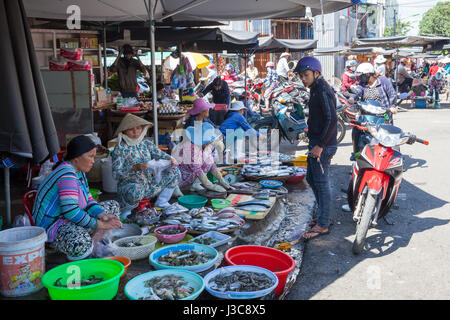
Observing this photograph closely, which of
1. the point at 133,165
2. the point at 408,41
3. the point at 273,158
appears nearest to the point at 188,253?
the point at 133,165

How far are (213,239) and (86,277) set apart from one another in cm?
143

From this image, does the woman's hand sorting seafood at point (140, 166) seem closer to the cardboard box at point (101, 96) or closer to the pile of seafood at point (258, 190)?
the pile of seafood at point (258, 190)

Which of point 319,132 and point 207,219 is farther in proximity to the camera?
point 319,132

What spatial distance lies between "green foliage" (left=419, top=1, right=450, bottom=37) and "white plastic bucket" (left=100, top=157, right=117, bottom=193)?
57.6 metres

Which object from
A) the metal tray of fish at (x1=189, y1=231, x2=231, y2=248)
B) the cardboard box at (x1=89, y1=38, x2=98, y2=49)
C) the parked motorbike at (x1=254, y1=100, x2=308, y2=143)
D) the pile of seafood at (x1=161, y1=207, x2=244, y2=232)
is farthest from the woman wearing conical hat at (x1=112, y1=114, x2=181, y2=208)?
the cardboard box at (x1=89, y1=38, x2=98, y2=49)

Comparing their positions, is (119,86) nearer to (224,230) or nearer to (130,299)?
(224,230)

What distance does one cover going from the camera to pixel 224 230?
4461mm

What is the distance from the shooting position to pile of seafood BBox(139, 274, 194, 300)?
2982 mm

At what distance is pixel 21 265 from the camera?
10.1ft

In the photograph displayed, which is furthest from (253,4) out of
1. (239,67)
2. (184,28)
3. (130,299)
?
(239,67)

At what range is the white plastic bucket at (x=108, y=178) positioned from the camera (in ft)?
20.0

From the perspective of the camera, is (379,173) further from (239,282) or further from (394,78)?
(394,78)

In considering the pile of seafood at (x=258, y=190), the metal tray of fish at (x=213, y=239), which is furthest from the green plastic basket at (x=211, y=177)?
the metal tray of fish at (x=213, y=239)

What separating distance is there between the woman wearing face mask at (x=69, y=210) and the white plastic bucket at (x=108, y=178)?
97.6 inches
